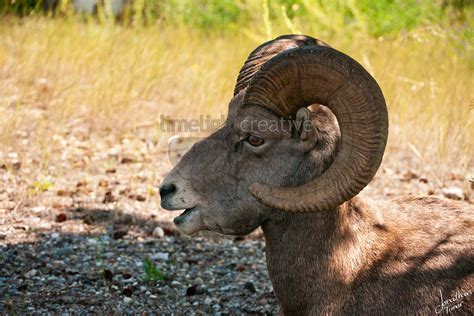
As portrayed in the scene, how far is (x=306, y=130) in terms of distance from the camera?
13.1 feet

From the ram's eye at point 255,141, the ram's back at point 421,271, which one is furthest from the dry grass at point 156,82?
the ram's eye at point 255,141

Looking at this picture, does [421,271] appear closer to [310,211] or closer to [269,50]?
[310,211]

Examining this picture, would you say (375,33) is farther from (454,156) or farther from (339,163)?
(339,163)

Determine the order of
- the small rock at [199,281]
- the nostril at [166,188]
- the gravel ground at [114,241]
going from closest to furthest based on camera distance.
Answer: the nostril at [166,188]
the gravel ground at [114,241]
the small rock at [199,281]

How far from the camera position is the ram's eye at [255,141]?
4113 mm

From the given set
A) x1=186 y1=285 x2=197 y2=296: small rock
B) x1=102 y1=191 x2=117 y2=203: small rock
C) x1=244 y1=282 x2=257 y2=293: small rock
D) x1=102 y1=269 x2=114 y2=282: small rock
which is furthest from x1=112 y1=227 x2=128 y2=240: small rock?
x1=244 y1=282 x2=257 y2=293: small rock

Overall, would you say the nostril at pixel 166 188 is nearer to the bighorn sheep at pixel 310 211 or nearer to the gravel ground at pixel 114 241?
the bighorn sheep at pixel 310 211

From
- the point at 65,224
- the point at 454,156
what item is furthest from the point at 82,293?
the point at 454,156

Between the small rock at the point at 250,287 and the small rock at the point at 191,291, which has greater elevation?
the small rock at the point at 250,287

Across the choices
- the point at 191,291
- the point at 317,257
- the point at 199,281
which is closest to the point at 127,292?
the point at 191,291

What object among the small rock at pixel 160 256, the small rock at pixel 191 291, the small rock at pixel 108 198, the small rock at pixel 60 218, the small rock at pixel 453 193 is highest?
the small rock at pixel 453 193

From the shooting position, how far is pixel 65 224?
6953 millimetres

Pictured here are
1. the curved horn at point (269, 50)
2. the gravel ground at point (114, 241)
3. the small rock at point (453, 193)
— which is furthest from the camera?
the small rock at point (453, 193)

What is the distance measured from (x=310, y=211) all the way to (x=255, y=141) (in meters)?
0.56
